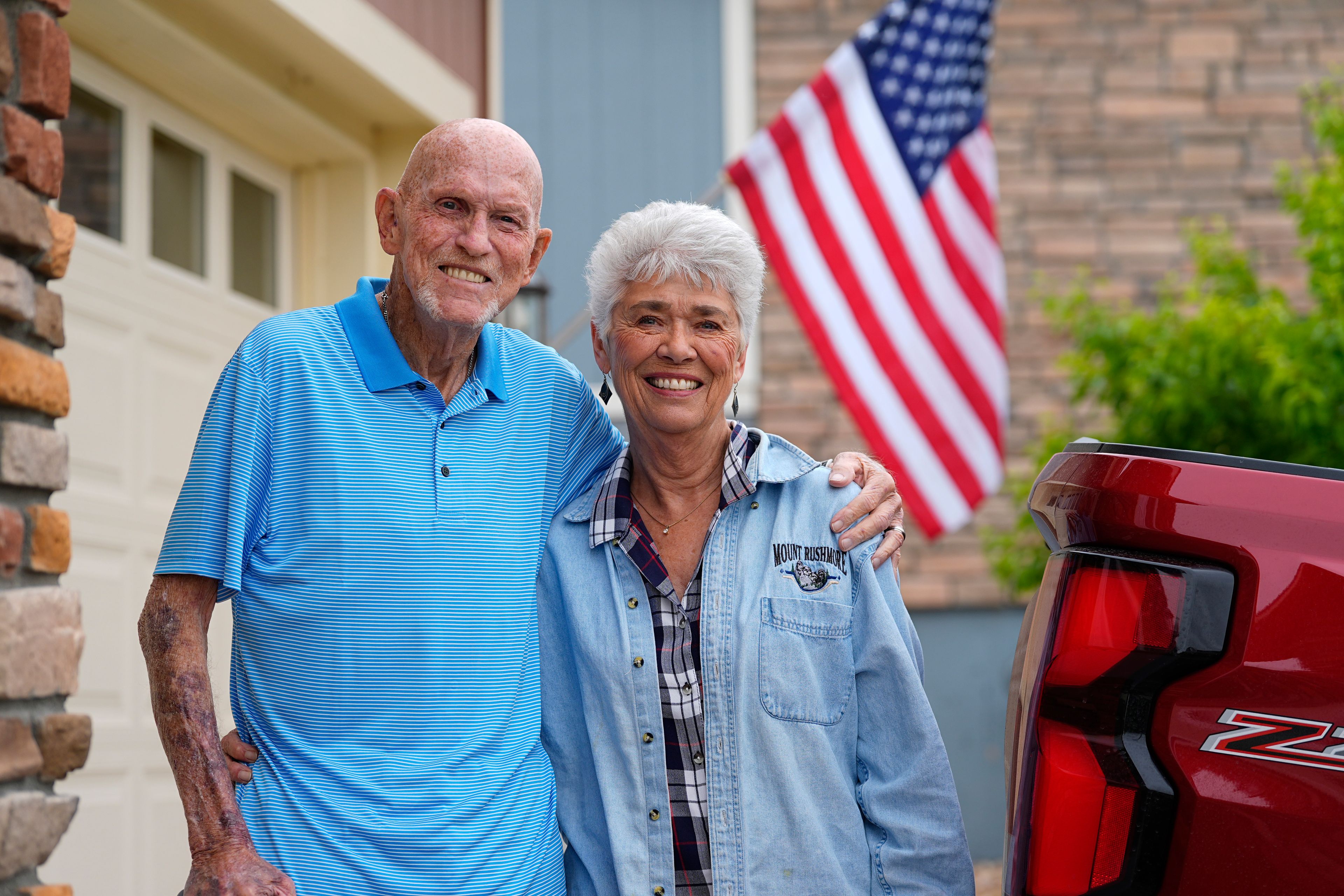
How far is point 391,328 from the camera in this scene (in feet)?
7.68

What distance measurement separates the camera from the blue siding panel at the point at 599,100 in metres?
7.97

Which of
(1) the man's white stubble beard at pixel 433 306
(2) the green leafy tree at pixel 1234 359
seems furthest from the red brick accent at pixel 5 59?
(2) the green leafy tree at pixel 1234 359

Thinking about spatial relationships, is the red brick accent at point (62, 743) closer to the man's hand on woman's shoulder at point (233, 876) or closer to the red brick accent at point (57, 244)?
the man's hand on woman's shoulder at point (233, 876)

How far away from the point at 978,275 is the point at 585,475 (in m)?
2.99

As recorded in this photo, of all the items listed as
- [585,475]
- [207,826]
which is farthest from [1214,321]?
[207,826]

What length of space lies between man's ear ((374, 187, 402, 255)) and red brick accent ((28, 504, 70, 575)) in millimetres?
798

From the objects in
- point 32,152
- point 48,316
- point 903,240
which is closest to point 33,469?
point 48,316

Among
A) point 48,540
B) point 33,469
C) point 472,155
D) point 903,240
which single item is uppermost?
point 903,240

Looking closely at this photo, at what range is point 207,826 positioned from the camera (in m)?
1.96

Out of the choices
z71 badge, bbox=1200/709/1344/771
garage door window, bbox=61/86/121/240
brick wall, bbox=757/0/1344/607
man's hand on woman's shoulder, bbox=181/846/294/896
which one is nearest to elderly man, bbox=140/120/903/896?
man's hand on woman's shoulder, bbox=181/846/294/896

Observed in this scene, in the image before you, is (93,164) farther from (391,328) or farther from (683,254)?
(683,254)

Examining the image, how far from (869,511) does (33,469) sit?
1.50m

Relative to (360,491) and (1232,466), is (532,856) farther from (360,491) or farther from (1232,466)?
(1232,466)

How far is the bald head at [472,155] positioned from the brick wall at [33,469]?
72cm
